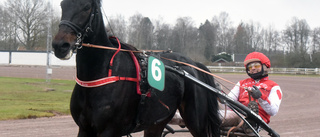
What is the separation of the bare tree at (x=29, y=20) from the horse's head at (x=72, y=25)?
3720cm

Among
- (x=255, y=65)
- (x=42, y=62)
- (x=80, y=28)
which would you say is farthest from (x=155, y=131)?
(x=42, y=62)

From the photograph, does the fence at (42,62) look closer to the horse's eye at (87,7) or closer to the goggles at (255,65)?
the goggles at (255,65)

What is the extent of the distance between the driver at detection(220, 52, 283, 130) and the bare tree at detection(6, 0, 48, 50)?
36707 mm

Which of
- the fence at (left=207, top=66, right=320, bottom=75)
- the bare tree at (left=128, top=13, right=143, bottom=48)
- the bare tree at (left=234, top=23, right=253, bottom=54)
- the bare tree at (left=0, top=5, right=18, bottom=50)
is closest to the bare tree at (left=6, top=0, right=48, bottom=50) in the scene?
the bare tree at (left=0, top=5, right=18, bottom=50)

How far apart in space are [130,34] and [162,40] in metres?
4.43

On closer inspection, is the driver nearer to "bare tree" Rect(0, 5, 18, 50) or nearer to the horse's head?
the horse's head

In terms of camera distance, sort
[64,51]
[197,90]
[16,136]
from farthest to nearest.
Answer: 1. [16,136]
2. [197,90]
3. [64,51]

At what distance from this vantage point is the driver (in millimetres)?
3428

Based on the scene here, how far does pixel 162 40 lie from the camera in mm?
37469

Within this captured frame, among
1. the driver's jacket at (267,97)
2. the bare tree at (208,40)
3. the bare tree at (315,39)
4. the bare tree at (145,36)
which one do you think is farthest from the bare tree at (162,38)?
the driver's jacket at (267,97)

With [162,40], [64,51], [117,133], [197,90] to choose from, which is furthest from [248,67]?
[162,40]

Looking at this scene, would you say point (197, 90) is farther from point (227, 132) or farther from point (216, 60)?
point (216, 60)

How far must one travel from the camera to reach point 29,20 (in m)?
38.4

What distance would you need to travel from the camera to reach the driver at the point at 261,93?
11.2 feet
